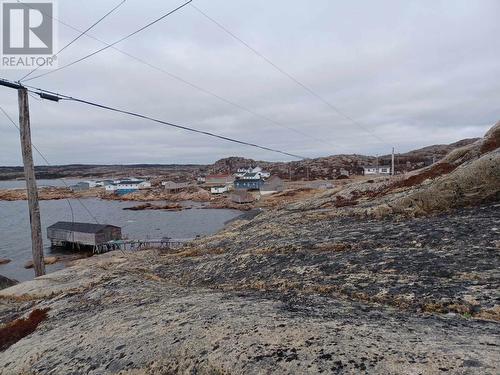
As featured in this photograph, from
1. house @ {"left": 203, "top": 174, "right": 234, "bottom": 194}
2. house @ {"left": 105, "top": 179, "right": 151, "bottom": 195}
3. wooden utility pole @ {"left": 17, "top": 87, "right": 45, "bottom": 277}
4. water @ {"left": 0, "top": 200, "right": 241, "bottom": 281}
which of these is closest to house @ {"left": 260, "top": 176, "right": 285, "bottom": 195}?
water @ {"left": 0, "top": 200, "right": 241, "bottom": 281}

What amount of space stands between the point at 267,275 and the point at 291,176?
176 m

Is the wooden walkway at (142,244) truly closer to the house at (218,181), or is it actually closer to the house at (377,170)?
the house at (218,181)

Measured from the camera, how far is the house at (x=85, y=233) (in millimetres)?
54625

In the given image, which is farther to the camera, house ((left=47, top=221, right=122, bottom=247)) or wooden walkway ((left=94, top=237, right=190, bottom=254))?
house ((left=47, top=221, right=122, bottom=247))

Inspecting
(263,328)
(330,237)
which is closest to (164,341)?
(263,328)

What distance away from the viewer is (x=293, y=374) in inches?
127

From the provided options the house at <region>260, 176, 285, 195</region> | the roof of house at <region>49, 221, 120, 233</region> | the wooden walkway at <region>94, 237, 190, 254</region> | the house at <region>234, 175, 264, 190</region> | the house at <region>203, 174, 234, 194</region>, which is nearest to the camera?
the wooden walkway at <region>94, 237, 190, 254</region>

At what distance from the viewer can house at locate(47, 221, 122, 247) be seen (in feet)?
179

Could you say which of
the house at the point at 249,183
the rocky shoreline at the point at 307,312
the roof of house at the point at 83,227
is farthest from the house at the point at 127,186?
the rocky shoreline at the point at 307,312

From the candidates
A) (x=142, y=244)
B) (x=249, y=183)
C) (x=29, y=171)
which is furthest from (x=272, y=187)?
(x=29, y=171)

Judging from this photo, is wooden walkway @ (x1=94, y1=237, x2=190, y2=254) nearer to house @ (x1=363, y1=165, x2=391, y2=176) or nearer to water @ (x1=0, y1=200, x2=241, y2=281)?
water @ (x1=0, y1=200, x2=241, y2=281)

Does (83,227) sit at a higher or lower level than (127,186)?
lower

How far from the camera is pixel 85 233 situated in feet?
182

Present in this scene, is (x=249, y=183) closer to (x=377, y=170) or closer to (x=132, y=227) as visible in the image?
(x=377, y=170)
